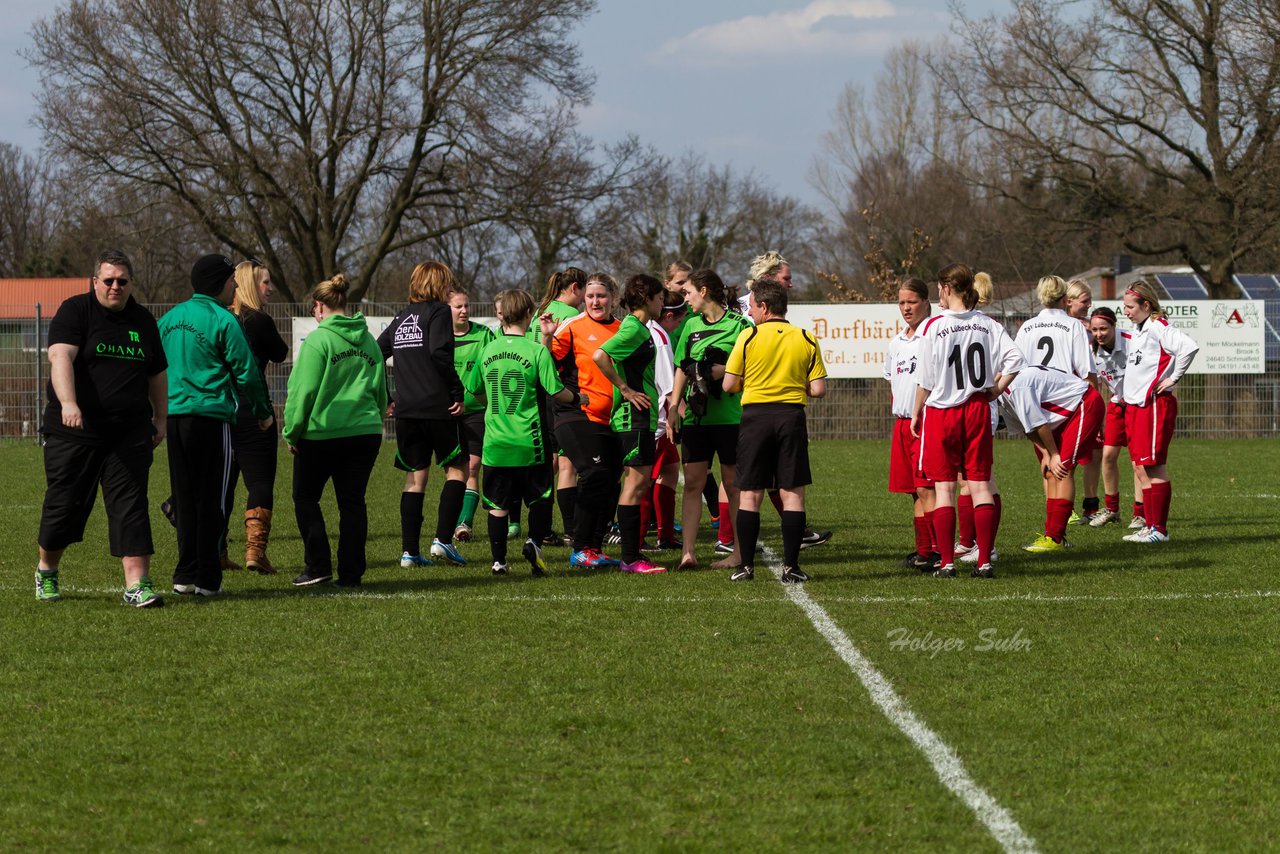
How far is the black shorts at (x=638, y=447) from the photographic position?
920cm

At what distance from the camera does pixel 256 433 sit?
934cm

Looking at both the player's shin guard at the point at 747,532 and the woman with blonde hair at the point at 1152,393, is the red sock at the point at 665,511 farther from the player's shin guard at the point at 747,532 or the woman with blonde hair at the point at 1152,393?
the woman with blonde hair at the point at 1152,393

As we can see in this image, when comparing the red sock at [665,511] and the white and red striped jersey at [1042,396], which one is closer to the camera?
the white and red striped jersey at [1042,396]

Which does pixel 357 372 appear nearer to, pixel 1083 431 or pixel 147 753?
pixel 147 753

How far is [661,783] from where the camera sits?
185 inches

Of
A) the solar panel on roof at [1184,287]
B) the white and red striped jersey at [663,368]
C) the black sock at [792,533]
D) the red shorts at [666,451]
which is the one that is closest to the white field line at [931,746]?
the black sock at [792,533]

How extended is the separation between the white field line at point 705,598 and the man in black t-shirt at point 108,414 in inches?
28.6

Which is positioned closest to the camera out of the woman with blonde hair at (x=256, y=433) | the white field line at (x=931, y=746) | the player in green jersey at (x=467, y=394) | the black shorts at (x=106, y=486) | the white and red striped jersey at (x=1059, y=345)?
the white field line at (x=931, y=746)

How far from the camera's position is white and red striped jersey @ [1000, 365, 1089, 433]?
34.4ft

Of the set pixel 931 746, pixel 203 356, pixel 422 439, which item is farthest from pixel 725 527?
pixel 931 746

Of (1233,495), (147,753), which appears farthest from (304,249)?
(147,753)

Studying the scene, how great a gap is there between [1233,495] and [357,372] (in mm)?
9642

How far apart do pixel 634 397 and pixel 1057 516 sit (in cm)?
335

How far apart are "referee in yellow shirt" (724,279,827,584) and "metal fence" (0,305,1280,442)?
49.2 ft
